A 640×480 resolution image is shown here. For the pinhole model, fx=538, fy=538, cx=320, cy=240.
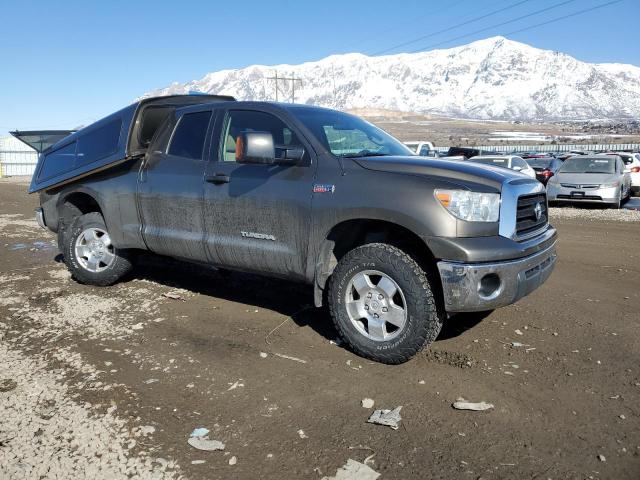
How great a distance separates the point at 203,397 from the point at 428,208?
1.91 metres

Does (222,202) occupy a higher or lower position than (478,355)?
higher

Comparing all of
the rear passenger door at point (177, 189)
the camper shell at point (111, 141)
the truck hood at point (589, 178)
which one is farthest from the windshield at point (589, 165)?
the rear passenger door at point (177, 189)

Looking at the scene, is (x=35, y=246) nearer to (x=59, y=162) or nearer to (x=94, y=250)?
(x=59, y=162)

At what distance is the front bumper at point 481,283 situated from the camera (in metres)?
3.48

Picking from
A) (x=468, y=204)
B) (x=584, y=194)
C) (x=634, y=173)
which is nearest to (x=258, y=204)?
(x=468, y=204)

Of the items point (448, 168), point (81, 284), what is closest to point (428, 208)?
point (448, 168)

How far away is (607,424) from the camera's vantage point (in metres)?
3.06

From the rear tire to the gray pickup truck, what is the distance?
10cm

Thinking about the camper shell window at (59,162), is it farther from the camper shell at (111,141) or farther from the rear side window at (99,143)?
the rear side window at (99,143)

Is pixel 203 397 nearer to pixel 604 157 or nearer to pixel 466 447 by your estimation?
pixel 466 447

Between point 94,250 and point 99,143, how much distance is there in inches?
45.5

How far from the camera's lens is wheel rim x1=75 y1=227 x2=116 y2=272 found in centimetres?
583

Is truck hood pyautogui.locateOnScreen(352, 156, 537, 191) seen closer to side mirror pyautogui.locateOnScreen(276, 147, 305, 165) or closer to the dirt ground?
side mirror pyautogui.locateOnScreen(276, 147, 305, 165)

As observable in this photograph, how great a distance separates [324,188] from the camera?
4012 mm
